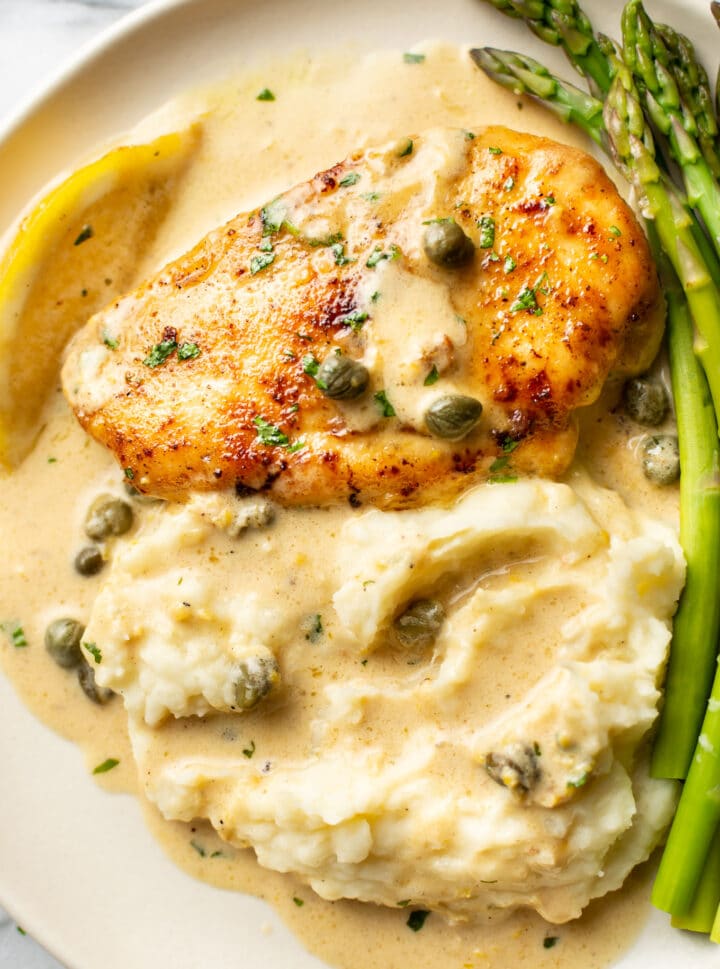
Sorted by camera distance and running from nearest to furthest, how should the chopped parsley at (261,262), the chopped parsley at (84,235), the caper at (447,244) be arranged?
the caper at (447,244) → the chopped parsley at (261,262) → the chopped parsley at (84,235)

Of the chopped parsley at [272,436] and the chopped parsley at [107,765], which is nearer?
the chopped parsley at [272,436]

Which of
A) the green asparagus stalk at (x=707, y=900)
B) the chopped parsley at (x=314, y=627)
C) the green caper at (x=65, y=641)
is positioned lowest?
the green asparagus stalk at (x=707, y=900)

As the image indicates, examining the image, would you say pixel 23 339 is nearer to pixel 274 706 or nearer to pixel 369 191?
pixel 369 191

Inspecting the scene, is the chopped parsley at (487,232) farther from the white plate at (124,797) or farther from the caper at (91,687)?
the caper at (91,687)

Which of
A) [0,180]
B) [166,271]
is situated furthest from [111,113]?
[166,271]

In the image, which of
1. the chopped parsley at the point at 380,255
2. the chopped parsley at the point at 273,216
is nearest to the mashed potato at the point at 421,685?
the chopped parsley at the point at 380,255

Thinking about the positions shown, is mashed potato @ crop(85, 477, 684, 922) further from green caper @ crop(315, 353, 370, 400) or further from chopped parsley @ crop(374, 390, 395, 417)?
green caper @ crop(315, 353, 370, 400)

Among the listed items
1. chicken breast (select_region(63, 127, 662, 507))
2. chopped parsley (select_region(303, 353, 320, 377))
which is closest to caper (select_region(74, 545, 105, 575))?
chicken breast (select_region(63, 127, 662, 507))
